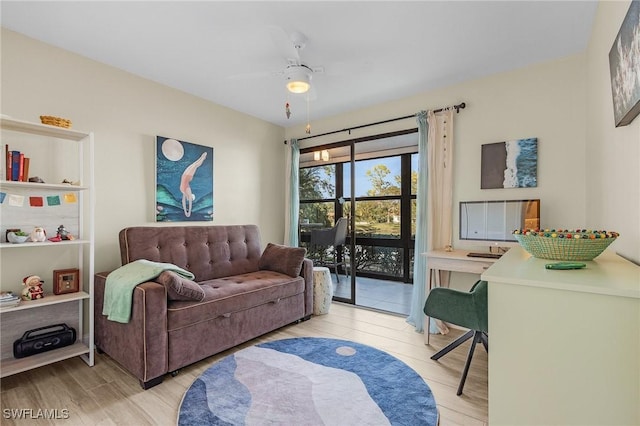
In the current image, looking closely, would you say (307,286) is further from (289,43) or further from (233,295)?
(289,43)

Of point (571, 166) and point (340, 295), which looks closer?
point (571, 166)

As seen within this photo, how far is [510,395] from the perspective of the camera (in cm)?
96

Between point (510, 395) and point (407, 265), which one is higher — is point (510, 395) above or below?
above

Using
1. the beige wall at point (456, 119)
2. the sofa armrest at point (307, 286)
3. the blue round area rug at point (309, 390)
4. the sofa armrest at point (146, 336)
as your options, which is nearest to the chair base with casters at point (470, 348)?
the blue round area rug at point (309, 390)

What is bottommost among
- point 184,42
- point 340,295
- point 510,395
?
point 340,295

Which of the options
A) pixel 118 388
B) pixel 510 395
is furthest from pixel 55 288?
pixel 510 395

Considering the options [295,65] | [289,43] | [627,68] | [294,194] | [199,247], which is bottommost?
[199,247]

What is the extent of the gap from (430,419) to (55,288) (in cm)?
269

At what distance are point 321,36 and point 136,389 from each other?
2.72m

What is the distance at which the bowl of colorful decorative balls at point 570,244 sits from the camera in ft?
4.05

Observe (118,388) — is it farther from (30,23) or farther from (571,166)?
(571,166)

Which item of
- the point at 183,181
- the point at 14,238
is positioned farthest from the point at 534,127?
the point at 14,238

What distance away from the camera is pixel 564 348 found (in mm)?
888

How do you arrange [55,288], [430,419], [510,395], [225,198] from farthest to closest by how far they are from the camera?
1. [225,198]
2. [55,288]
3. [430,419]
4. [510,395]
